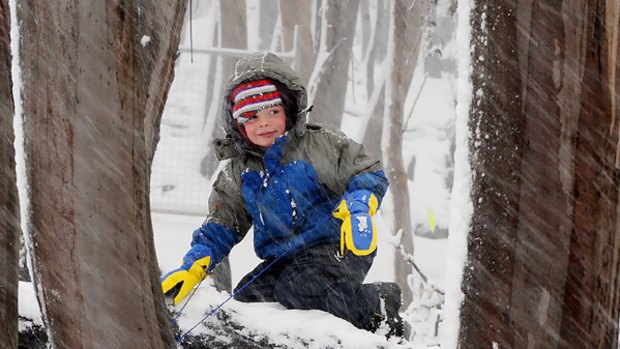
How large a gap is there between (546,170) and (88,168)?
0.89 m

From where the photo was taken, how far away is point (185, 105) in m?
14.3

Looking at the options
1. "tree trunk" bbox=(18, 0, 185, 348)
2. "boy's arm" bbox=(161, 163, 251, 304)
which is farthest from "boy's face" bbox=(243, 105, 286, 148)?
"tree trunk" bbox=(18, 0, 185, 348)

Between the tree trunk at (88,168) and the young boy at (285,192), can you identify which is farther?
the young boy at (285,192)

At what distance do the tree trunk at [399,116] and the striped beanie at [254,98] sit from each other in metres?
6.43

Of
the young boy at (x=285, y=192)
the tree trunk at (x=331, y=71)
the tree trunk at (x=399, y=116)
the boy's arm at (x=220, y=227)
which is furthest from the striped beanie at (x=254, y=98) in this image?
the tree trunk at (x=331, y=71)

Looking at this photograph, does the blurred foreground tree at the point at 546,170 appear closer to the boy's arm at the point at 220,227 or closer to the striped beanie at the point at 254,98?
the boy's arm at the point at 220,227

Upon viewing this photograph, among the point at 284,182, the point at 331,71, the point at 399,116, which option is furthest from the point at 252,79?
the point at 331,71

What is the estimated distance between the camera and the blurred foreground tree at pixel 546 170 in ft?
4.07

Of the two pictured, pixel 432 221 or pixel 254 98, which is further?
pixel 432 221

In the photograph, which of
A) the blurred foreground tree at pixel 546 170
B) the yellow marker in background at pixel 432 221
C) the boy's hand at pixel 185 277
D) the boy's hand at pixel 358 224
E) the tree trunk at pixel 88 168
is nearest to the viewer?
the blurred foreground tree at pixel 546 170

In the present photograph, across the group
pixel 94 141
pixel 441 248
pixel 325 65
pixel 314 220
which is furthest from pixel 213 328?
pixel 441 248

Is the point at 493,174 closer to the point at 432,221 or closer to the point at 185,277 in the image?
the point at 185,277

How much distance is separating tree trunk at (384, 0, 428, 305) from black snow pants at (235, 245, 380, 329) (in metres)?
6.53

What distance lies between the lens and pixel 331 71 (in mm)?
10062
